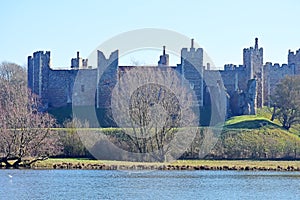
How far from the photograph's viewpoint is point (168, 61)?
77500 millimetres

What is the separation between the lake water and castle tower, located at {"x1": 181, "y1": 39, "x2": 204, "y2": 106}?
27.9 metres

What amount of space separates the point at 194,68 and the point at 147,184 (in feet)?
121

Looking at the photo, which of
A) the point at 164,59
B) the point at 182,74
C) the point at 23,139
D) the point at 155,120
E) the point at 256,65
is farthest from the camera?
the point at 164,59

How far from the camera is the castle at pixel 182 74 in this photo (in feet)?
238

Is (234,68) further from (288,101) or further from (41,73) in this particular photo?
(41,73)

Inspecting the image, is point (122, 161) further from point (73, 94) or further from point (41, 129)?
point (73, 94)

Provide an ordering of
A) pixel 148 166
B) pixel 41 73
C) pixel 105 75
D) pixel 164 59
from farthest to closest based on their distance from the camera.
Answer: pixel 164 59, pixel 41 73, pixel 105 75, pixel 148 166

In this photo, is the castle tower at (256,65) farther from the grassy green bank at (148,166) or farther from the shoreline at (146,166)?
the shoreline at (146,166)

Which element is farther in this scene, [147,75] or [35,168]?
[147,75]

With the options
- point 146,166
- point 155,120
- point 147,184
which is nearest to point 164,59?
point 155,120

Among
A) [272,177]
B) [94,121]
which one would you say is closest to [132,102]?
[94,121]

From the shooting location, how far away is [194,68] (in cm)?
7325

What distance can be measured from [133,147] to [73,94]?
2037 centimetres

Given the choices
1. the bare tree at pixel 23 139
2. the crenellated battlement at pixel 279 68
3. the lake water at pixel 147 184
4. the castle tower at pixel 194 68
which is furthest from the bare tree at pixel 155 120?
the crenellated battlement at pixel 279 68
